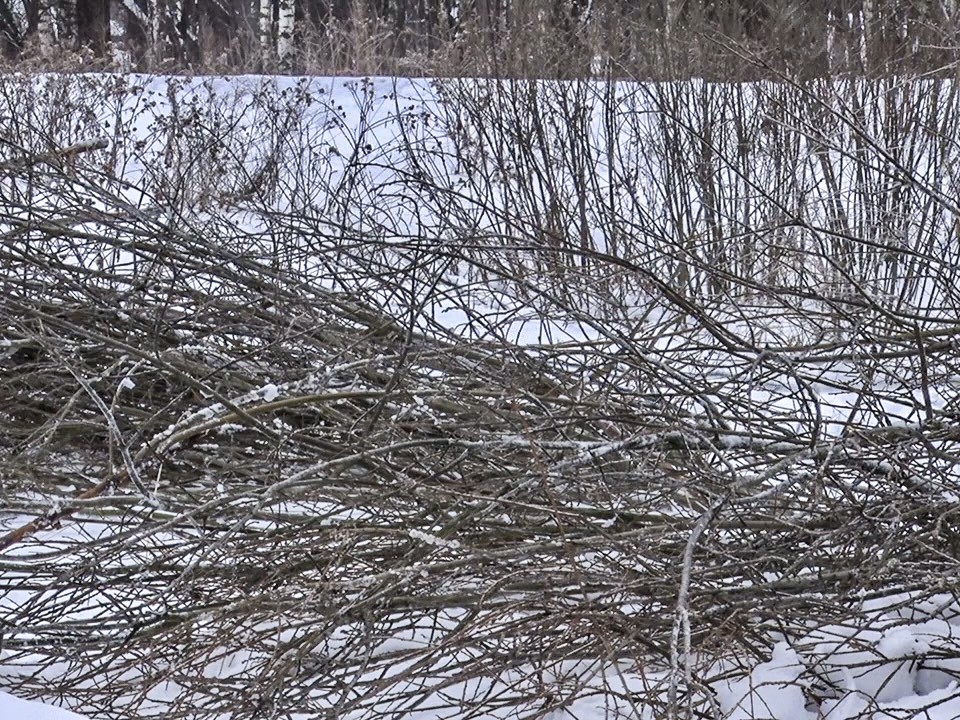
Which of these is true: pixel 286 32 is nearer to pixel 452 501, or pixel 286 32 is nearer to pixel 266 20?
pixel 266 20

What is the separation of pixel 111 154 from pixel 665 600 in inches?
306

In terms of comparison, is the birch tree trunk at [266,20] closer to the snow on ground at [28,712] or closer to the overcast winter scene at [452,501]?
the overcast winter scene at [452,501]

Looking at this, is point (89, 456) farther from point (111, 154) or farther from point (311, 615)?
point (111, 154)

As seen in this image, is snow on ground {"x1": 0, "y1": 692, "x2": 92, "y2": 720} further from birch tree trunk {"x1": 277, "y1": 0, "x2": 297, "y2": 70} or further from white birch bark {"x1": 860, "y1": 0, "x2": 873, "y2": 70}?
birch tree trunk {"x1": 277, "y1": 0, "x2": 297, "y2": 70}

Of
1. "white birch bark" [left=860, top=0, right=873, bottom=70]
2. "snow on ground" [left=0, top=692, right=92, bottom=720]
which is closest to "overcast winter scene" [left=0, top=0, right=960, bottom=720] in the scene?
"snow on ground" [left=0, top=692, right=92, bottom=720]

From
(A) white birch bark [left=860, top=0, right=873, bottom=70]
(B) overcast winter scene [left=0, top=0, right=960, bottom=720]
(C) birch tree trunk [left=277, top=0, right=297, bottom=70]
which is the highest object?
(C) birch tree trunk [left=277, top=0, right=297, bottom=70]

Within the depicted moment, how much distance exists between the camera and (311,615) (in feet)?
8.51

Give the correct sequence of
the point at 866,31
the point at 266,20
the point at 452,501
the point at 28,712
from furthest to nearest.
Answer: the point at 266,20 < the point at 866,31 < the point at 452,501 < the point at 28,712

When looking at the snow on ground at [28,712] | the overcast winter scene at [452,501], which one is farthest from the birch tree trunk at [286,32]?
the snow on ground at [28,712]

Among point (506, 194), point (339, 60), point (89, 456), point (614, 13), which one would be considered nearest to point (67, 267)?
point (89, 456)

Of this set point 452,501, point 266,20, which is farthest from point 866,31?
point 266,20

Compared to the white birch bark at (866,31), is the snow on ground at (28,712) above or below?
below

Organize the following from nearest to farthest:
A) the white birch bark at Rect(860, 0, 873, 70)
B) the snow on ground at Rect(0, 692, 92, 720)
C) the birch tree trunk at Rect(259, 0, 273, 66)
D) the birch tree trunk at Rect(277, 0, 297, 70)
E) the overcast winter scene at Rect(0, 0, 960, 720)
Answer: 1. the snow on ground at Rect(0, 692, 92, 720)
2. the overcast winter scene at Rect(0, 0, 960, 720)
3. the white birch bark at Rect(860, 0, 873, 70)
4. the birch tree trunk at Rect(277, 0, 297, 70)
5. the birch tree trunk at Rect(259, 0, 273, 66)

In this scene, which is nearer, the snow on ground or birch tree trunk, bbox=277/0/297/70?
the snow on ground
